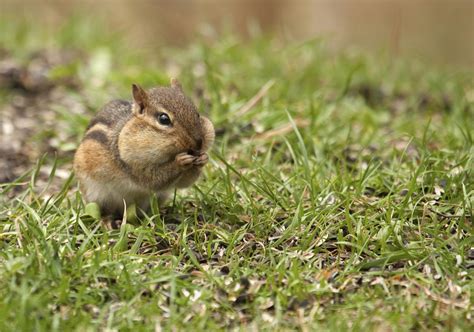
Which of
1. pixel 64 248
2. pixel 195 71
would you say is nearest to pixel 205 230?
pixel 64 248

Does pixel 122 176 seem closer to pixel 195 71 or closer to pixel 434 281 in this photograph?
pixel 434 281

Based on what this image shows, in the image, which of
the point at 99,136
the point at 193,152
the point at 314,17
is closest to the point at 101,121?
the point at 99,136

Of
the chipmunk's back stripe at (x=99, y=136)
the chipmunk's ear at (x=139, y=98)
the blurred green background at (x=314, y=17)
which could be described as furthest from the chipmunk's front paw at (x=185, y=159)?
the blurred green background at (x=314, y=17)

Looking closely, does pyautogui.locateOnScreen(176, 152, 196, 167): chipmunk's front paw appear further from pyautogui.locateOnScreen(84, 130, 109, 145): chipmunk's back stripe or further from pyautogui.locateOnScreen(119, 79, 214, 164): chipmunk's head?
pyautogui.locateOnScreen(84, 130, 109, 145): chipmunk's back stripe

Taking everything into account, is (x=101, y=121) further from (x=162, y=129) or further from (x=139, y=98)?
(x=162, y=129)

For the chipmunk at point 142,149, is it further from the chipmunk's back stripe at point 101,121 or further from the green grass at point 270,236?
the green grass at point 270,236

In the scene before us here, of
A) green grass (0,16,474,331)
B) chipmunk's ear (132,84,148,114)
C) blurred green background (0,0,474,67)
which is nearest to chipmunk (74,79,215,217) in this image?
chipmunk's ear (132,84,148,114)
